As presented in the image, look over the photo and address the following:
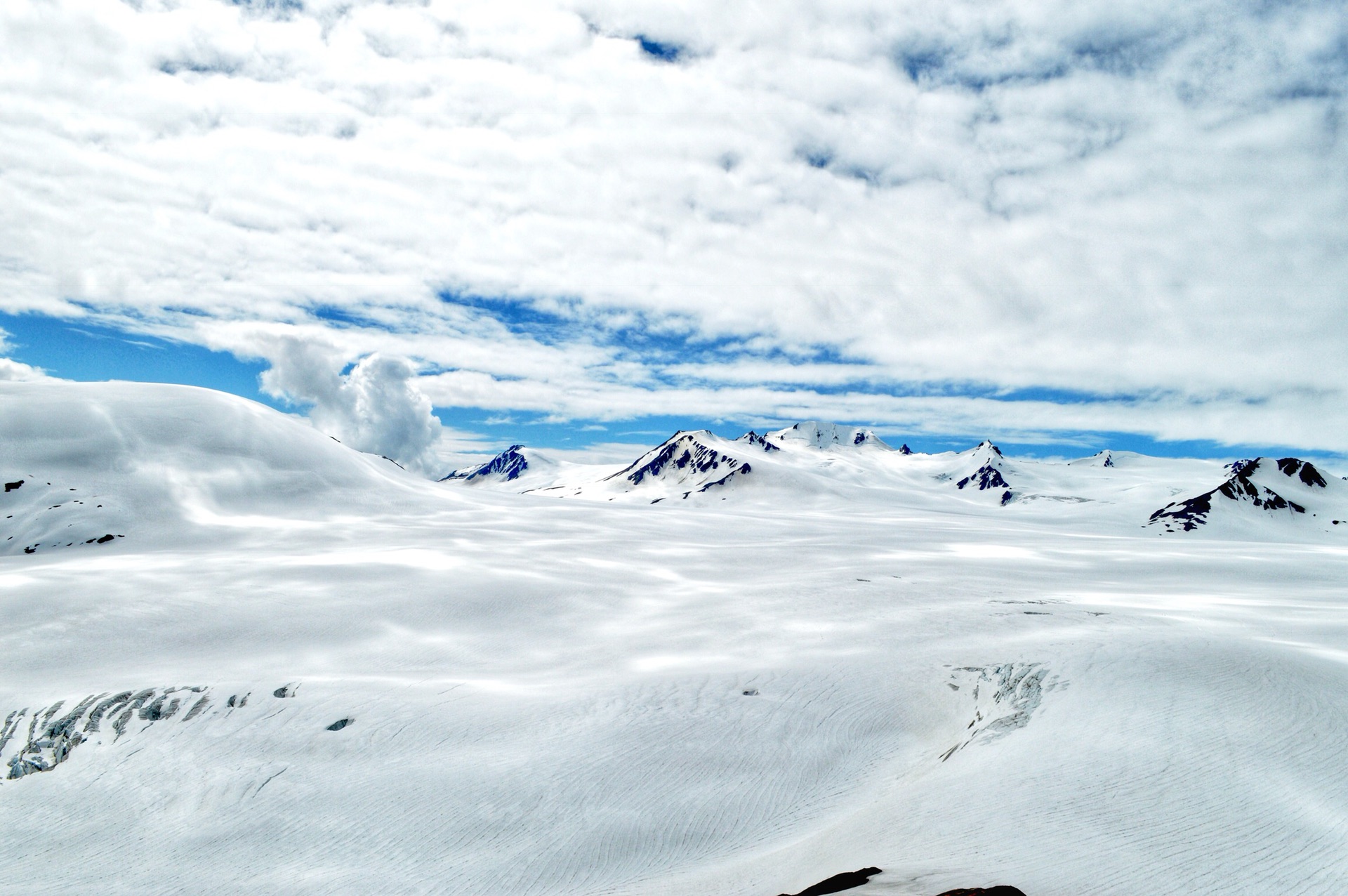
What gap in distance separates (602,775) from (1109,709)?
33.3 ft

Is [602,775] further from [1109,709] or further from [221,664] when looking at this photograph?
[221,664]

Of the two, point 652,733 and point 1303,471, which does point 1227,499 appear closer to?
point 1303,471

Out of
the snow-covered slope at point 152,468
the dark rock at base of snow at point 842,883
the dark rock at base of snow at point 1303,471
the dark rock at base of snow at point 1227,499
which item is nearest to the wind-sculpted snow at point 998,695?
the dark rock at base of snow at point 842,883

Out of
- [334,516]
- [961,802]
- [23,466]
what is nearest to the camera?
[961,802]

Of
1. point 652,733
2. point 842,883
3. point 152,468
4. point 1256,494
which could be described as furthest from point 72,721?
point 1256,494

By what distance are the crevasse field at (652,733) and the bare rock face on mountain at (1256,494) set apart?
452 feet

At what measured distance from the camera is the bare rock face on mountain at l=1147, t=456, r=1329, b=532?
143875 mm

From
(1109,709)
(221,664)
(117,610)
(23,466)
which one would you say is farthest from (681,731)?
(23,466)

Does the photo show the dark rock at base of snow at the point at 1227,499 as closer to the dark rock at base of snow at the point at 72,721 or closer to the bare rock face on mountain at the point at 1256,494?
the bare rock face on mountain at the point at 1256,494

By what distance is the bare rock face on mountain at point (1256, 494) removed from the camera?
472 ft

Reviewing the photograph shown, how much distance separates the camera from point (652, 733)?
49.3 ft

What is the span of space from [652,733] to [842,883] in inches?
308

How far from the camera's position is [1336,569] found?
43.5m

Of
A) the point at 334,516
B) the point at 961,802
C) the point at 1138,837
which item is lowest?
the point at 334,516
